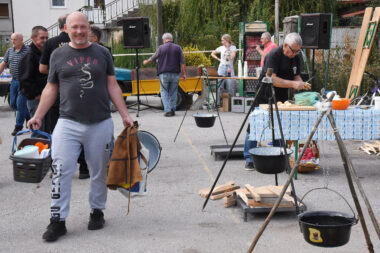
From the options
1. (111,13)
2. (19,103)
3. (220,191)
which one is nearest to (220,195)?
(220,191)

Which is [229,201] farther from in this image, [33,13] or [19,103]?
[33,13]

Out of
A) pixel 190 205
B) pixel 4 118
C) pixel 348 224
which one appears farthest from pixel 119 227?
pixel 4 118

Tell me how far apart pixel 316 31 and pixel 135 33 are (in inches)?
190

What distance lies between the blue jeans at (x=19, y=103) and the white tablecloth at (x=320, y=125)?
5.12m

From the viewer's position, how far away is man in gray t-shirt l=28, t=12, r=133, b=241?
14.6 ft

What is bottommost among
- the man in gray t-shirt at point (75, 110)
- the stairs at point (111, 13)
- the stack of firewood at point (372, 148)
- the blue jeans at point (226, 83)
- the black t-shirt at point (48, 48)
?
the stack of firewood at point (372, 148)

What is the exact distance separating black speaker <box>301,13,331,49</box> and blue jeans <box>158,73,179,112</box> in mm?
3201

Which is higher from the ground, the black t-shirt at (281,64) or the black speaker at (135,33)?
the black speaker at (135,33)

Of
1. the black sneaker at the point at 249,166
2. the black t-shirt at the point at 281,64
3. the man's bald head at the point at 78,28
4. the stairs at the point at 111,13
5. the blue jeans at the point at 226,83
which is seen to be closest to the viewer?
the man's bald head at the point at 78,28

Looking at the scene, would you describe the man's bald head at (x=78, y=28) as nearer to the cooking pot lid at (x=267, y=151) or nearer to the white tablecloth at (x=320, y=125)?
the cooking pot lid at (x=267, y=151)

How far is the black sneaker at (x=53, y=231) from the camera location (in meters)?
4.52

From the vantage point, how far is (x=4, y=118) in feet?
42.2

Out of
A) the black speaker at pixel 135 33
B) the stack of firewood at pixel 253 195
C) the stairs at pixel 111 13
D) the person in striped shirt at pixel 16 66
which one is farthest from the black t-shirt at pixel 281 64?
the stairs at pixel 111 13

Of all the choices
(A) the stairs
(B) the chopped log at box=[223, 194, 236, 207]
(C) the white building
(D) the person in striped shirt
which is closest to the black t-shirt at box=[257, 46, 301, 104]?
(B) the chopped log at box=[223, 194, 236, 207]
